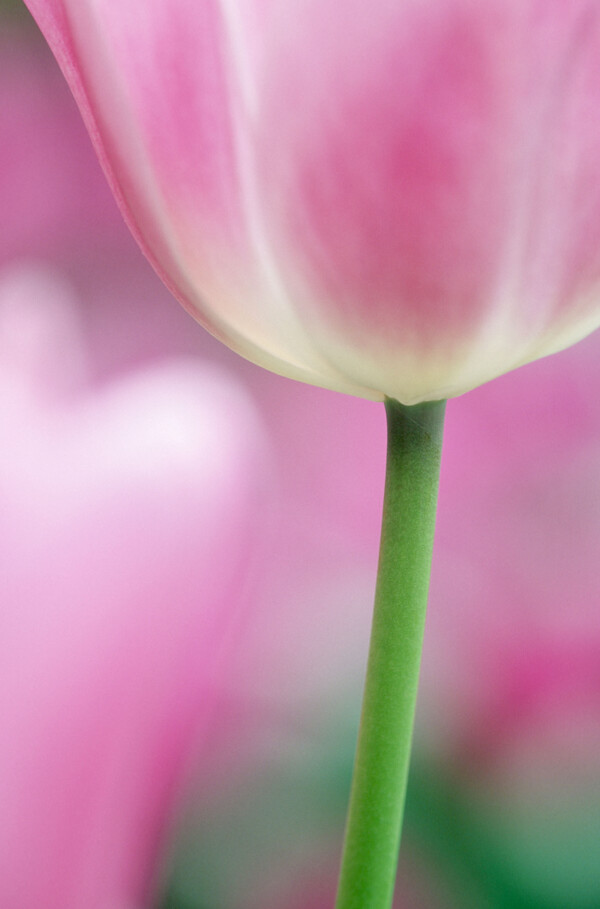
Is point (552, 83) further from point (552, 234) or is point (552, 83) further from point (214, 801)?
point (214, 801)

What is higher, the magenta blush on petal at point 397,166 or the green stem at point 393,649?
the magenta blush on petal at point 397,166

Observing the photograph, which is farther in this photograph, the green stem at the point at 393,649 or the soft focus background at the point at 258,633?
the soft focus background at the point at 258,633

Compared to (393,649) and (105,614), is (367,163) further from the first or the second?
(105,614)

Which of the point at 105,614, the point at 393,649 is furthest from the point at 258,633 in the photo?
the point at 393,649

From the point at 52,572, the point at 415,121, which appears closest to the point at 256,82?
the point at 415,121

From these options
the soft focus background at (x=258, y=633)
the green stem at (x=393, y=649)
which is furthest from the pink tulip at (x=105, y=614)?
the green stem at (x=393, y=649)

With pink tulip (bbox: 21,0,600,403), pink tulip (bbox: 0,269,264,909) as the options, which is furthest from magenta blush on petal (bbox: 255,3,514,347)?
pink tulip (bbox: 0,269,264,909)

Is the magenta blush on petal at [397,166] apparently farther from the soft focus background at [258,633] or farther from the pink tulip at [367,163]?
the soft focus background at [258,633]

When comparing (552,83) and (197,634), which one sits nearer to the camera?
(552,83)
